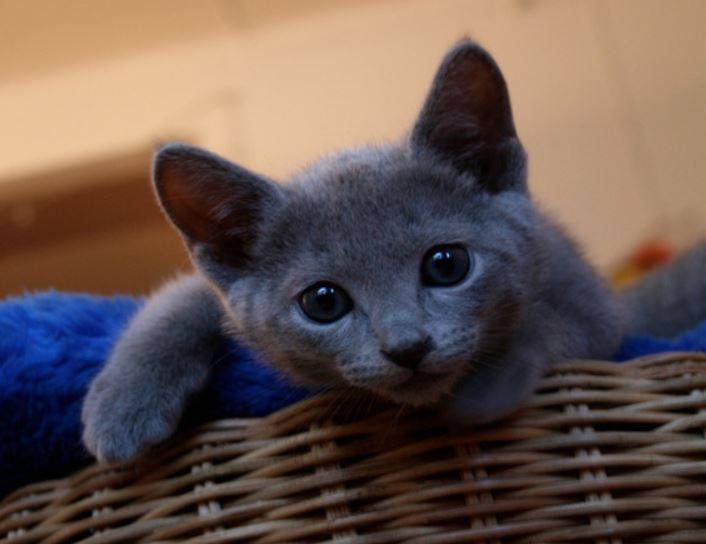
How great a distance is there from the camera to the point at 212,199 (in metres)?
0.94

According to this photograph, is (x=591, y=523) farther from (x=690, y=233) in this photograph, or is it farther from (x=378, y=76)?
(x=378, y=76)

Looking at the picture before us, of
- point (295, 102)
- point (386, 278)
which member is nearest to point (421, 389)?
point (386, 278)

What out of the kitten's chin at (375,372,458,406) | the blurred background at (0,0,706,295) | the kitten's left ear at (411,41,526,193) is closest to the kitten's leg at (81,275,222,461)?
the kitten's chin at (375,372,458,406)

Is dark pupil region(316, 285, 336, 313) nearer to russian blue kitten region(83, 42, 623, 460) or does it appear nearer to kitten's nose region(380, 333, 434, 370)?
russian blue kitten region(83, 42, 623, 460)

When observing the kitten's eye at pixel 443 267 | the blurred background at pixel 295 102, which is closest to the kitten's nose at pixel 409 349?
the kitten's eye at pixel 443 267

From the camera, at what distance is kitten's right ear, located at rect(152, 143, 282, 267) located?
90cm

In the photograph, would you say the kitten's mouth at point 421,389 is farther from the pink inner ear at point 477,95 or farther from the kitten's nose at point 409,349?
the pink inner ear at point 477,95

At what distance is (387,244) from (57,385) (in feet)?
1.44

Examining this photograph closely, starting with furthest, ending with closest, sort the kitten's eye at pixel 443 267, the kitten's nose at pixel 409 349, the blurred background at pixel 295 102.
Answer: the blurred background at pixel 295 102 → the kitten's eye at pixel 443 267 → the kitten's nose at pixel 409 349

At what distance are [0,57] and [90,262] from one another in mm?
826

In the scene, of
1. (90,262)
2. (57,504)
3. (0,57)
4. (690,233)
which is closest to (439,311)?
(57,504)

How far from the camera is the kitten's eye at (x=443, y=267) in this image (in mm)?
851

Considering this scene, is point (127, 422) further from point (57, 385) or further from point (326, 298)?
point (326, 298)

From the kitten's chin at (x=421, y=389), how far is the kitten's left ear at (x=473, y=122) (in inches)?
11.4
